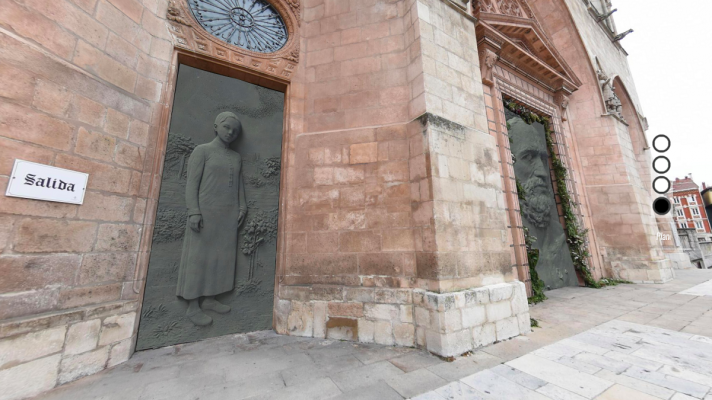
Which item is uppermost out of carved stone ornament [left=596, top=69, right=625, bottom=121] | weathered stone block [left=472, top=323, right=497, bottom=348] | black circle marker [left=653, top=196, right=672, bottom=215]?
carved stone ornament [left=596, top=69, right=625, bottom=121]

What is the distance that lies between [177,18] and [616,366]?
6.82 meters

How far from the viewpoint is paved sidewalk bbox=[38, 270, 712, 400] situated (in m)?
2.19

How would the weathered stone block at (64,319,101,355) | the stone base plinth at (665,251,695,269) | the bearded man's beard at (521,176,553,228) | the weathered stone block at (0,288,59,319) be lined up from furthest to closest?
1. the stone base plinth at (665,251,695,269)
2. the bearded man's beard at (521,176,553,228)
3. the weathered stone block at (64,319,101,355)
4. the weathered stone block at (0,288,59,319)

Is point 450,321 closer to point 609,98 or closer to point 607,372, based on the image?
point 607,372

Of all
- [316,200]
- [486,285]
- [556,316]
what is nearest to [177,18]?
[316,200]

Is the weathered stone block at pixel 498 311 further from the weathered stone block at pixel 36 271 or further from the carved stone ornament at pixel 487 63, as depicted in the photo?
the carved stone ornament at pixel 487 63

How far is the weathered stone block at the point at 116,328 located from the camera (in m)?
2.73

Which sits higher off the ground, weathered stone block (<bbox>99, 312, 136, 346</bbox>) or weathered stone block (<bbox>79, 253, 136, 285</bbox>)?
weathered stone block (<bbox>79, 253, 136, 285</bbox>)

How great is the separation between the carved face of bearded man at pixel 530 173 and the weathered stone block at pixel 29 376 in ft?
25.2

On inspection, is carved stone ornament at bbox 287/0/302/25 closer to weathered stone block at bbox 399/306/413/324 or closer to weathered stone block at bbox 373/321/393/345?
weathered stone block at bbox 399/306/413/324

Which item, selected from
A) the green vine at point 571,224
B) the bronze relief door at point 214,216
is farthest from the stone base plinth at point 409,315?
the green vine at point 571,224

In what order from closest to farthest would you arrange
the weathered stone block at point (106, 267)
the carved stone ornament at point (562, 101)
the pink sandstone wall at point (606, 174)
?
the weathered stone block at point (106, 267) → the pink sandstone wall at point (606, 174) → the carved stone ornament at point (562, 101)

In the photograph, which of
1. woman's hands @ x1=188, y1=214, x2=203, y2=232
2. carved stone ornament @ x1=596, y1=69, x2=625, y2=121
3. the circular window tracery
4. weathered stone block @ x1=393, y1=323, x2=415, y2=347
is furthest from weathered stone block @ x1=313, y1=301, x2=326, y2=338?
carved stone ornament @ x1=596, y1=69, x2=625, y2=121

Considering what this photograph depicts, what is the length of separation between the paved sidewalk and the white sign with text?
1789 millimetres
